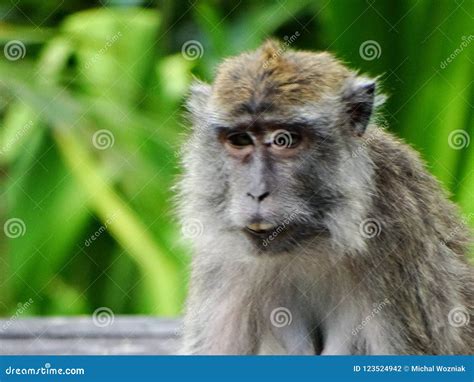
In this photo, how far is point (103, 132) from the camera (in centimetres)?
495

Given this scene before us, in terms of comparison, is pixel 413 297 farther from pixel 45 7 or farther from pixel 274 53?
pixel 45 7

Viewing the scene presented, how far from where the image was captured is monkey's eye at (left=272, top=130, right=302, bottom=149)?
312 centimetres

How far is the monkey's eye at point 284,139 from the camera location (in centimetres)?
312

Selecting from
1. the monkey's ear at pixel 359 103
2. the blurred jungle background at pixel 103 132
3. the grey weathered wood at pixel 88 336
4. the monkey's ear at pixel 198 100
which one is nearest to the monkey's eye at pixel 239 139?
the monkey's ear at pixel 198 100

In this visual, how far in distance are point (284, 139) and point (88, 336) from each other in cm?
149

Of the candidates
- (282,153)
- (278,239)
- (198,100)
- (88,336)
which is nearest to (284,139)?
(282,153)

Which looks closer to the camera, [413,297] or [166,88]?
[413,297]

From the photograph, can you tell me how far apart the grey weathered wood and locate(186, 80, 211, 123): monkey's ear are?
0.86 meters

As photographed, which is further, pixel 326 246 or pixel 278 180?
pixel 326 246

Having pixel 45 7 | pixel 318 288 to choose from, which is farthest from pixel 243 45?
pixel 318 288

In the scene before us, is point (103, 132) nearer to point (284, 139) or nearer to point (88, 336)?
point (88, 336)

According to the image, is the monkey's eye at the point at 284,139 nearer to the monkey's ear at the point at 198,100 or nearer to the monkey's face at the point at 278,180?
the monkey's face at the point at 278,180

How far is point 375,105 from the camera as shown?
3330mm

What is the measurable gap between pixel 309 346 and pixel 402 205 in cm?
50
